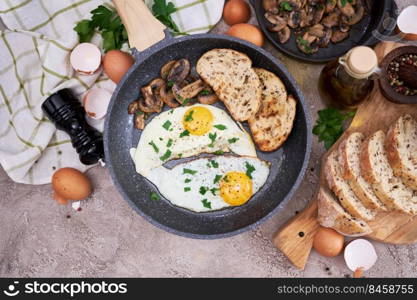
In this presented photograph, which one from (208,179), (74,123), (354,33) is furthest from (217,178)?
(354,33)

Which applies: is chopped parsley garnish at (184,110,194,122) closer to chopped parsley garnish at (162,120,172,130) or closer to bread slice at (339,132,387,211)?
chopped parsley garnish at (162,120,172,130)

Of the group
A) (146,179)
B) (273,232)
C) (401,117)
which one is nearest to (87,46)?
(146,179)

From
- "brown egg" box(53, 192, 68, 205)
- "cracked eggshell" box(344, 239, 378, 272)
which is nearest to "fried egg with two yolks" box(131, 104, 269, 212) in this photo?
"brown egg" box(53, 192, 68, 205)

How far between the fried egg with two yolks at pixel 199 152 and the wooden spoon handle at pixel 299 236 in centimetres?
27

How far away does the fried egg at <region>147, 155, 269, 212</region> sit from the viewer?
2688mm

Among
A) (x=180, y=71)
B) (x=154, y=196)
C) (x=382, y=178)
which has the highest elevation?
(x=180, y=71)

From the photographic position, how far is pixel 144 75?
279 centimetres

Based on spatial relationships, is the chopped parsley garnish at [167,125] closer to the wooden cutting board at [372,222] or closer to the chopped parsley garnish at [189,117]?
the chopped parsley garnish at [189,117]

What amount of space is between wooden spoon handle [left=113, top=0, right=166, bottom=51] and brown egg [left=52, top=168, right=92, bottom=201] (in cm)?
78

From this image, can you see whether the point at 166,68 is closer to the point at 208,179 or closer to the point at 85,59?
the point at 85,59

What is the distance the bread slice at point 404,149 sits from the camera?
249 cm

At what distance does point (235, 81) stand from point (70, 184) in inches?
41.1

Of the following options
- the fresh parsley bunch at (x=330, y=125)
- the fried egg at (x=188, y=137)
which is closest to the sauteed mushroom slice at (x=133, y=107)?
the fried egg at (x=188, y=137)

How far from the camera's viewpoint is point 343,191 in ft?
8.39
